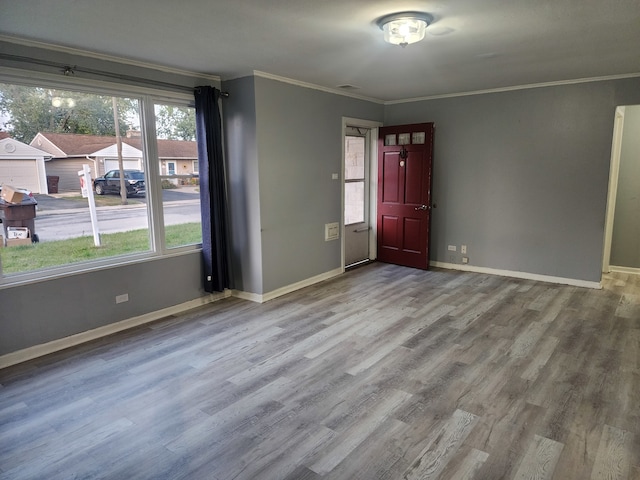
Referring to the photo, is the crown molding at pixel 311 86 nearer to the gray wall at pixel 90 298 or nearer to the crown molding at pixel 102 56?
the crown molding at pixel 102 56

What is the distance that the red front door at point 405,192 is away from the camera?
19.3 ft

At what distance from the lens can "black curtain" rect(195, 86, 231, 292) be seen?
4312 mm

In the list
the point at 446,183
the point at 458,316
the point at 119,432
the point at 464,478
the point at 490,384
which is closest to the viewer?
the point at 464,478

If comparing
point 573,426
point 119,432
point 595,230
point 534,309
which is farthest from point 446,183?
point 119,432

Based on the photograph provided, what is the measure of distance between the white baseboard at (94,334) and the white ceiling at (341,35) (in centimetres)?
244

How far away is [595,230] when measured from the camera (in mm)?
4945

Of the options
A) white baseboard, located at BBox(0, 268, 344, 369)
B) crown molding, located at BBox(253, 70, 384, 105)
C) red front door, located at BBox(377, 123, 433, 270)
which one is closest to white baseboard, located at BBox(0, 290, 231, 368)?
white baseboard, located at BBox(0, 268, 344, 369)

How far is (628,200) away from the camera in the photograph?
18.5 feet

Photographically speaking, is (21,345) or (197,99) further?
(197,99)

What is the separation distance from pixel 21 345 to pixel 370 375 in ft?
9.19

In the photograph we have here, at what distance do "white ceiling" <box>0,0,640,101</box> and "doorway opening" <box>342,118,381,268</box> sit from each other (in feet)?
5.64

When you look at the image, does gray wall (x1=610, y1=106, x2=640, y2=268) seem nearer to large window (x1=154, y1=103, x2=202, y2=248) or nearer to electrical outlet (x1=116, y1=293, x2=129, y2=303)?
large window (x1=154, y1=103, x2=202, y2=248)

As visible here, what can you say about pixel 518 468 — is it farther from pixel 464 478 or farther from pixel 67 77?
pixel 67 77

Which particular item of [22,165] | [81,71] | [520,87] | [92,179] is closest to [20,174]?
[22,165]
